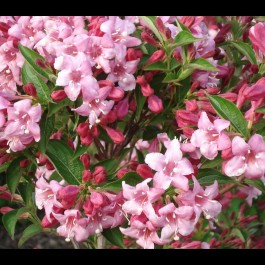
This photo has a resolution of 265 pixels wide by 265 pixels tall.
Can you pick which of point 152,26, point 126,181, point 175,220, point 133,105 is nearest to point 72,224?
point 126,181

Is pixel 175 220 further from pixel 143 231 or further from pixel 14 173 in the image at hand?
pixel 14 173

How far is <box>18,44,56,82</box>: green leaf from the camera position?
162 centimetres

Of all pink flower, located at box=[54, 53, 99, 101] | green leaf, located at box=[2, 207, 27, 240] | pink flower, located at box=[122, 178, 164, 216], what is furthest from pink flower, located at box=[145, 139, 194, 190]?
green leaf, located at box=[2, 207, 27, 240]

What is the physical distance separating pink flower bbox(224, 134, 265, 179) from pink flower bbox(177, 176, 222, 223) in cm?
10

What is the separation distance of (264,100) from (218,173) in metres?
0.28

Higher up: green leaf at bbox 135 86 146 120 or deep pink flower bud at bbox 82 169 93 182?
green leaf at bbox 135 86 146 120

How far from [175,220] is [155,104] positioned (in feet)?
1.20

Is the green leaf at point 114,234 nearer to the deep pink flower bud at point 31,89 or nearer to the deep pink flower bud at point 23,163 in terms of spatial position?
the deep pink flower bud at point 23,163

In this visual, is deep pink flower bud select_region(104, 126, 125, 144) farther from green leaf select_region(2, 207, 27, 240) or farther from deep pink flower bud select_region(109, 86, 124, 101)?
green leaf select_region(2, 207, 27, 240)

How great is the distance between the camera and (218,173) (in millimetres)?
1644

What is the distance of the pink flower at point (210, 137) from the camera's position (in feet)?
4.62

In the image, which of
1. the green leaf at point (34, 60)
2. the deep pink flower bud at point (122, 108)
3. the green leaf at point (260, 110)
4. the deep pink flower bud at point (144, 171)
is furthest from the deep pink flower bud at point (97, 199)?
the green leaf at point (260, 110)

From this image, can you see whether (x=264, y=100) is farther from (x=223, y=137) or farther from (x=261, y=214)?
(x=261, y=214)

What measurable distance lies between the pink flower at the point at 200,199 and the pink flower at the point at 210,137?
0.08m
